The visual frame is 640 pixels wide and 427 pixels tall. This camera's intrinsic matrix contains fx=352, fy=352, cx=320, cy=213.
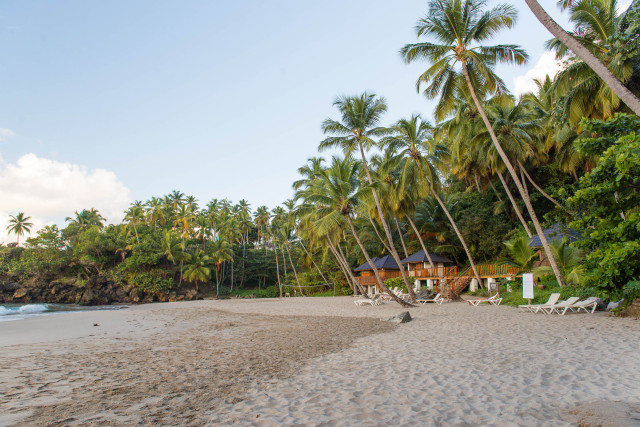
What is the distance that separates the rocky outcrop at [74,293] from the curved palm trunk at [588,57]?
132 ft

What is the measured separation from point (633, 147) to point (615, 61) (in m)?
4.62

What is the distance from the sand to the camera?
3664mm

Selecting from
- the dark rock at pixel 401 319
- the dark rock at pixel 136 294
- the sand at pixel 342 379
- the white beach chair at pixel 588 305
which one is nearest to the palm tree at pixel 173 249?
the dark rock at pixel 136 294

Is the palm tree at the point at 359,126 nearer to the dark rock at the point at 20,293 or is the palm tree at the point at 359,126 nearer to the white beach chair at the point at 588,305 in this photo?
the white beach chair at the point at 588,305

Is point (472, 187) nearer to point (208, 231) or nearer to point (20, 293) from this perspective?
point (208, 231)

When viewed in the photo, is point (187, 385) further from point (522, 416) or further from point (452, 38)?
point (452, 38)

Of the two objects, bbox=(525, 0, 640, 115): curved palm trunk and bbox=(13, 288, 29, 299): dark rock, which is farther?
bbox=(13, 288, 29, 299): dark rock

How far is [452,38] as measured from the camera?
1467cm

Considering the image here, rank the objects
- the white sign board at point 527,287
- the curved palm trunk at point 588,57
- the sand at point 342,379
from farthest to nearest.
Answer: the white sign board at point 527,287
the curved palm trunk at point 588,57
the sand at point 342,379

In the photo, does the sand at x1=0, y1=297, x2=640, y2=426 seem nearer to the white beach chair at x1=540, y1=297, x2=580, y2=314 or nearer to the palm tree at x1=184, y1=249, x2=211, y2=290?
the white beach chair at x1=540, y1=297, x2=580, y2=314

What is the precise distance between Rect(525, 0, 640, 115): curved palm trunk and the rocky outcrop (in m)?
40.3

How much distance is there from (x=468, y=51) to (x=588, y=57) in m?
8.17

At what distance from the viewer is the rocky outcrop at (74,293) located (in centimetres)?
3562

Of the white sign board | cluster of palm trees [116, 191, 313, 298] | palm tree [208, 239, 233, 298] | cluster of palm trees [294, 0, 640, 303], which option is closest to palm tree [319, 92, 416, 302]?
cluster of palm trees [294, 0, 640, 303]
